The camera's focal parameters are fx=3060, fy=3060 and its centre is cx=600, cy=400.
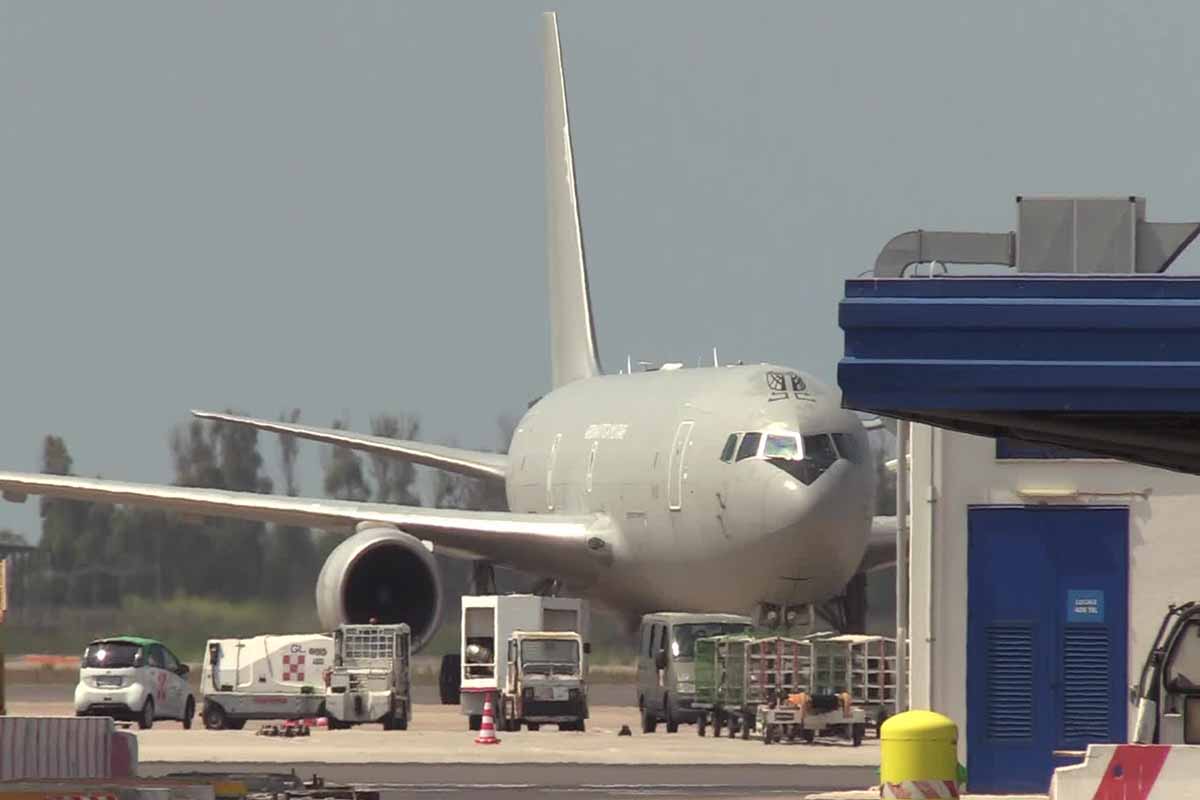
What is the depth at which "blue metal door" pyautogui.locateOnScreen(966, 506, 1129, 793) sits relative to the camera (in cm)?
1944

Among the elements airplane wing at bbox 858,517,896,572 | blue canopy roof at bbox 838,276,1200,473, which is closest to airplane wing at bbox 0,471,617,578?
airplane wing at bbox 858,517,896,572

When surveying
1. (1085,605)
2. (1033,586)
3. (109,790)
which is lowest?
(109,790)

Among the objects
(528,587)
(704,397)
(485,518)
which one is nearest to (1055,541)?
(704,397)

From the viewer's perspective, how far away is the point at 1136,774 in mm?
13125

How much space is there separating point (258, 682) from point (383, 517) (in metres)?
5.74

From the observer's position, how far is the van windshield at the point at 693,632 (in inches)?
1238

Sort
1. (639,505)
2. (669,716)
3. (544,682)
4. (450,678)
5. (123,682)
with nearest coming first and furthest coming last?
(544,682) < (123,682) < (669,716) < (639,505) < (450,678)

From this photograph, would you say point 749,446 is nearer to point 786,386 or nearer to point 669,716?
point 786,386

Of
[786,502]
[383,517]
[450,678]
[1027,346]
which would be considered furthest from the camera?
[450,678]

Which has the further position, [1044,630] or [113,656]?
[113,656]

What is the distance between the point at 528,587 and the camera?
4147 centimetres

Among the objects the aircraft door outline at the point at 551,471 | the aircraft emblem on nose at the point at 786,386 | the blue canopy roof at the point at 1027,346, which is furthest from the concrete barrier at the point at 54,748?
the aircraft door outline at the point at 551,471

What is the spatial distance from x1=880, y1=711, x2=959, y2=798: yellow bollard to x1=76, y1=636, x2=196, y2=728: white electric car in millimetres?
18480

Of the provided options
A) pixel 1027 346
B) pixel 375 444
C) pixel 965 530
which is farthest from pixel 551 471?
pixel 1027 346
